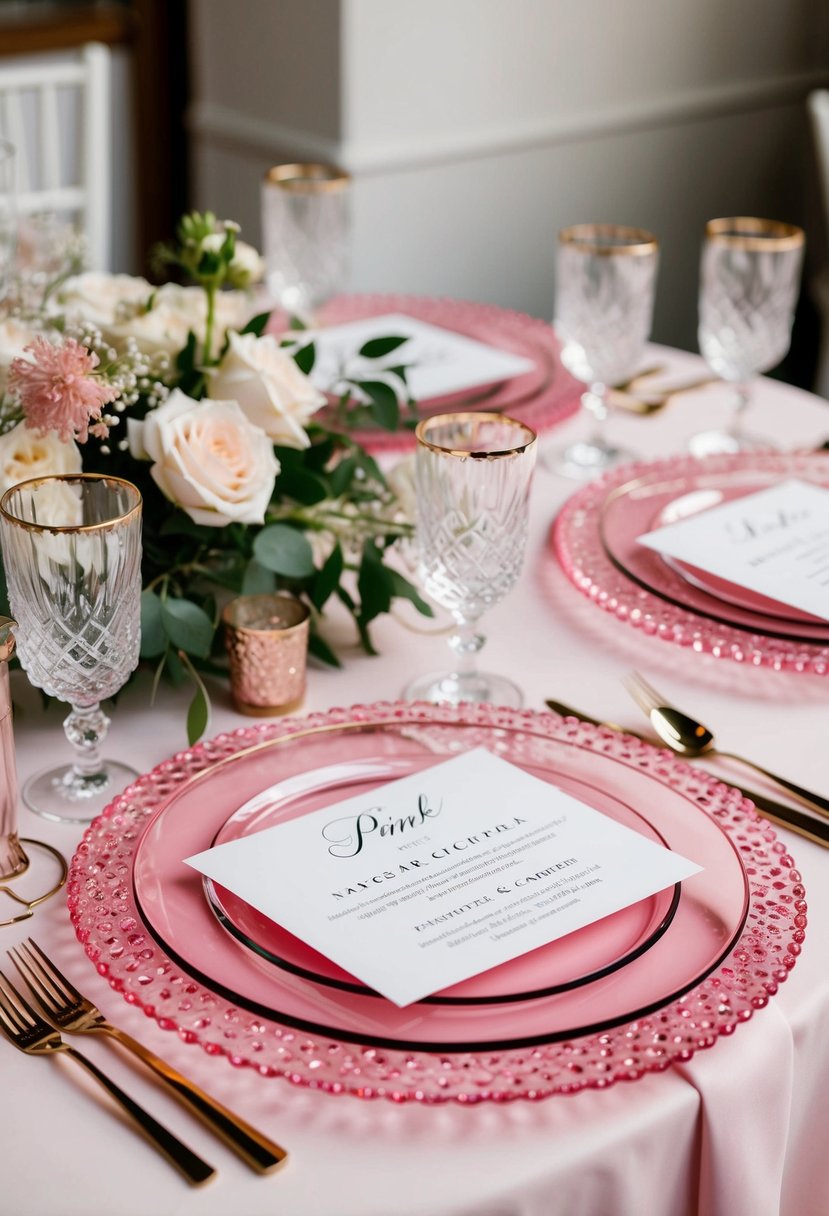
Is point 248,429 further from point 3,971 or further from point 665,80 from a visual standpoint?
point 665,80

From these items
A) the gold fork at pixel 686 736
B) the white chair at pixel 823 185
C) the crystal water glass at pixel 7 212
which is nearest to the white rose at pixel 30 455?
the gold fork at pixel 686 736

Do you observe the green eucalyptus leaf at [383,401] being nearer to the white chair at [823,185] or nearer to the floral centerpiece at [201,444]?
the floral centerpiece at [201,444]

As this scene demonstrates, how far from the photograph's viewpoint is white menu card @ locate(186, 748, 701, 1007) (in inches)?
25.8

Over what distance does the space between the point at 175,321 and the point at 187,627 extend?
260mm

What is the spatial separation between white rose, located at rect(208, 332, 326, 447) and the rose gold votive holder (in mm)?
124

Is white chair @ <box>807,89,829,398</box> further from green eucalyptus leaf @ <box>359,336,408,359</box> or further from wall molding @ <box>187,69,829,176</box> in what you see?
green eucalyptus leaf @ <box>359,336,408,359</box>

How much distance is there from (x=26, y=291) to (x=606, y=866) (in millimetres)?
814

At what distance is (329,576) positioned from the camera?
0.97 m

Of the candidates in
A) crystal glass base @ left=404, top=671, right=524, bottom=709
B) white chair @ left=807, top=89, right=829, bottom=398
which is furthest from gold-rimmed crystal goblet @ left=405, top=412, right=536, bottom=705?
white chair @ left=807, top=89, right=829, bottom=398

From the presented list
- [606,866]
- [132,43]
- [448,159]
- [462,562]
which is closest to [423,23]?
[448,159]

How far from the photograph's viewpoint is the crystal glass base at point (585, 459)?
4.41 ft

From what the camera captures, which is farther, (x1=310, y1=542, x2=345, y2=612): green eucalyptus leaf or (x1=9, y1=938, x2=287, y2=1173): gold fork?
(x1=310, y1=542, x2=345, y2=612): green eucalyptus leaf

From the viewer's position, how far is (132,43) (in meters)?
2.87

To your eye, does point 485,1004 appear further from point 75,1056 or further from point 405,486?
point 405,486
